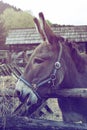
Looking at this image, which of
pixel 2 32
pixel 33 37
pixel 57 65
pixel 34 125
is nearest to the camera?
pixel 34 125

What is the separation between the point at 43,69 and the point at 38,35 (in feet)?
71.3

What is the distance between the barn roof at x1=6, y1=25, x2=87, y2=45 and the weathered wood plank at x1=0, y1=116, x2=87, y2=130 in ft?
71.8

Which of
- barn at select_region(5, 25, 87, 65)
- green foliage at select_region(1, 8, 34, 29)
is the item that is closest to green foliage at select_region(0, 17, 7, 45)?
green foliage at select_region(1, 8, 34, 29)

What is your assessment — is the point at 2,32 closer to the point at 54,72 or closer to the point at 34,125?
the point at 54,72

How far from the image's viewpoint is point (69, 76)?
516 centimetres

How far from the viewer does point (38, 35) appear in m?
26.5

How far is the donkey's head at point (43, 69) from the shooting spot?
475cm

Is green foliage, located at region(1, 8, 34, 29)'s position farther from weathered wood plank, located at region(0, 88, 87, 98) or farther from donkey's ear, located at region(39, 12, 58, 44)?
weathered wood plank, located at region(0, 88, 87, 98)

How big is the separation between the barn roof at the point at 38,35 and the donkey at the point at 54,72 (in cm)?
2137

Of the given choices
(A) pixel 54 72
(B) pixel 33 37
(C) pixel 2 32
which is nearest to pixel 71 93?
(A) pixel 54 72

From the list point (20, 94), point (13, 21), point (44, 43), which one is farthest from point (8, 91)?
point (13, 21)

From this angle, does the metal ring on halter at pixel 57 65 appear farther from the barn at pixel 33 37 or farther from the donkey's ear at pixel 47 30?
the barn at pixel 33 37

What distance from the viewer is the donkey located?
4.80 m

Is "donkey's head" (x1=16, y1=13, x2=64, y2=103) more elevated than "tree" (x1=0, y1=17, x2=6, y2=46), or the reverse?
"tree" (x1=0, y1=17, x2=6, y2=46)
